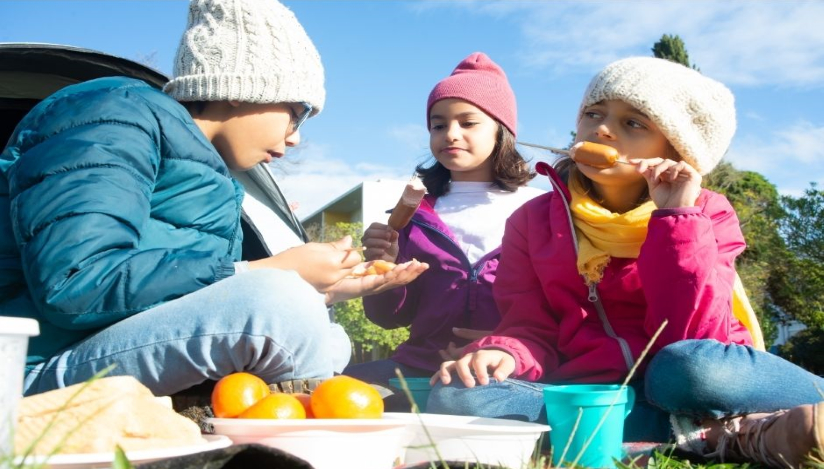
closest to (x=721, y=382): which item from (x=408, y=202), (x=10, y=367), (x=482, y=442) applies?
(x=482, y=442)

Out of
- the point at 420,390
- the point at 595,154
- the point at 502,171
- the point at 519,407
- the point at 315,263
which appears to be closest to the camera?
the point at 315,263

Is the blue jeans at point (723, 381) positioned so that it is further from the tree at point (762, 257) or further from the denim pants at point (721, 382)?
the tree at point (762, 257)

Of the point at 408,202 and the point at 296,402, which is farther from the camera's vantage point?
the point at 408,202

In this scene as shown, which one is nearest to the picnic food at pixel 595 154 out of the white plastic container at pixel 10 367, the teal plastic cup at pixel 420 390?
the teal plastic cup at pixel 420 390

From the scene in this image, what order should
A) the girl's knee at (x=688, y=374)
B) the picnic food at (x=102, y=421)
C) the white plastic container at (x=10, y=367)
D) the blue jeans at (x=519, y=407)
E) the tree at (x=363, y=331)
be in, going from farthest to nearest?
the tree at (x=363, y=331) < the blue jeans at (x=519, y=407) < the girl's knee at (x=688, y=374) < the picnic food at (x=102, y=421) < the white plastic container at (x=10, y=367)

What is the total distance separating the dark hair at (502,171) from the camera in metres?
3.96

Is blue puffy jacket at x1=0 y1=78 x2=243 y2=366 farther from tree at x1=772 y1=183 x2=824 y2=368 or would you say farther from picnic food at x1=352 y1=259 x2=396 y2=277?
tree at x1=772 y1=183 x2=824 y2=368

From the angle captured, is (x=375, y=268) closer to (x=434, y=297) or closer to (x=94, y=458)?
(x=434, y=297)

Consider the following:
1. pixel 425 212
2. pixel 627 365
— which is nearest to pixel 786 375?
pixel 627 365

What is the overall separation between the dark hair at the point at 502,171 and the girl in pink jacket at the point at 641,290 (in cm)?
77

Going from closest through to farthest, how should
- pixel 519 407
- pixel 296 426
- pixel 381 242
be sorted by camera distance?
1. pixel 296 426
2. pixel 519 407
3. pixel 381 242

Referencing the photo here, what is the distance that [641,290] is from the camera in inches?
108

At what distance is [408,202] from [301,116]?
21.9 inches

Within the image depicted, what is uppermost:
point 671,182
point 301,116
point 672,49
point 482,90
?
point 672,49
